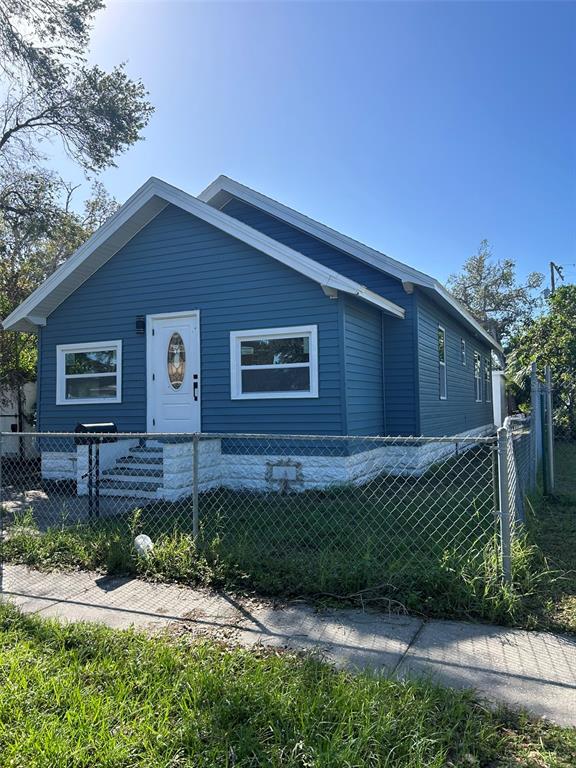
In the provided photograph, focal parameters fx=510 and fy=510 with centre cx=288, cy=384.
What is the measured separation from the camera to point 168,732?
2.25 metres

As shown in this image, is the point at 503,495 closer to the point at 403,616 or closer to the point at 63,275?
the point at 403,616

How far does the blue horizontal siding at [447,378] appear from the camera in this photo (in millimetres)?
10547

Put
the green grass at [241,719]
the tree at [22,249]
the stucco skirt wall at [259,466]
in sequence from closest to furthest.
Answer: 1. the green grass at [241,719]
2. the stucco skirt wall at [259,466]
3. the tree at [22,249]

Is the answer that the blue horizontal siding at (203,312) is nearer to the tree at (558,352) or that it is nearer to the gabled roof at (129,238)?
the gabled roof at (129,238)

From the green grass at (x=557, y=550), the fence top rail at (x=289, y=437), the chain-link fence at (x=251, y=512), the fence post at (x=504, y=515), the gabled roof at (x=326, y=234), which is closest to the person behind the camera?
the green grass at (x=557, y=550)

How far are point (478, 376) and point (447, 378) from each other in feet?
20.8

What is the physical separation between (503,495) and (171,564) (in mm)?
2839

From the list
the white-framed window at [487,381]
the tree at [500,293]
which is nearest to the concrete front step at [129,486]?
the white-framed window at [487,381]

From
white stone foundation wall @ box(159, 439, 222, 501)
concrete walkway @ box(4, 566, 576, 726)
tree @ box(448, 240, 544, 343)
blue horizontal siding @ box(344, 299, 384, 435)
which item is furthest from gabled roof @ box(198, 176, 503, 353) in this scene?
tree @ box(448, 240, 544, 343)

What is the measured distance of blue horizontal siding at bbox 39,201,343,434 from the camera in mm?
8375

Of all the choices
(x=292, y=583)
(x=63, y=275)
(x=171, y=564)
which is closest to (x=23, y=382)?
(x=63, y=275)

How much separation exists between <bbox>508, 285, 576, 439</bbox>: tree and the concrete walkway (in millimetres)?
13655

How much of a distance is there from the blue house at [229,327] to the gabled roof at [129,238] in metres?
0.03

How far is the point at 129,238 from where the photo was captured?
1014cm
